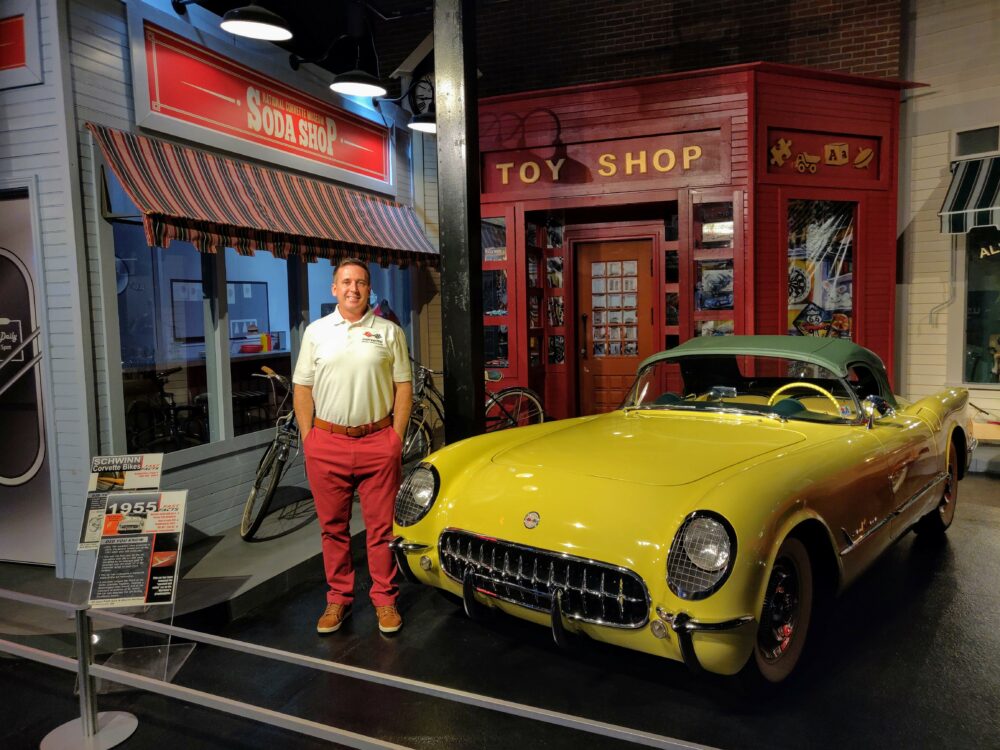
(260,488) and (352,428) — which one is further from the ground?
(352,428)

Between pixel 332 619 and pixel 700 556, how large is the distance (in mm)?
2100

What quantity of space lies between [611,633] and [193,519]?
3.56 m

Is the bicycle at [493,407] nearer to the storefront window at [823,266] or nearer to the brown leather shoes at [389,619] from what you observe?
the brown leather shoes at [389,619]

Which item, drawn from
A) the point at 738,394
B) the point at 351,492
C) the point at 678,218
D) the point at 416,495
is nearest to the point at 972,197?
the point at 678,218

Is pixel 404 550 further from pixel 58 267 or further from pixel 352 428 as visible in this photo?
pixel 58 267

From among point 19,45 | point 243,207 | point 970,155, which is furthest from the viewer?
point 970,155

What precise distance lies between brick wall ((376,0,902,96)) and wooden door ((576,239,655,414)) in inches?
94.6

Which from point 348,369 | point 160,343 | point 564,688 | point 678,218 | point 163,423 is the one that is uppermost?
point 678,218

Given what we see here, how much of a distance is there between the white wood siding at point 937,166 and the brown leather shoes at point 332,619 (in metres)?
7.92

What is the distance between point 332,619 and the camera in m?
4.03

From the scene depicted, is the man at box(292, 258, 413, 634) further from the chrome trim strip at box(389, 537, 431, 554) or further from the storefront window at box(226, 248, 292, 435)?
the storefront window at box(226, 248, 292, 435)

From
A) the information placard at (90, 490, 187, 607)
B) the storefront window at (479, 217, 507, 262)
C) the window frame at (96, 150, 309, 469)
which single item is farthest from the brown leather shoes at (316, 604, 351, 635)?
the storefront window at (479, 217, 507, 262)

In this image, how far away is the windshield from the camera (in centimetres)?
434

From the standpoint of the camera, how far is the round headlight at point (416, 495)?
3766 mm
